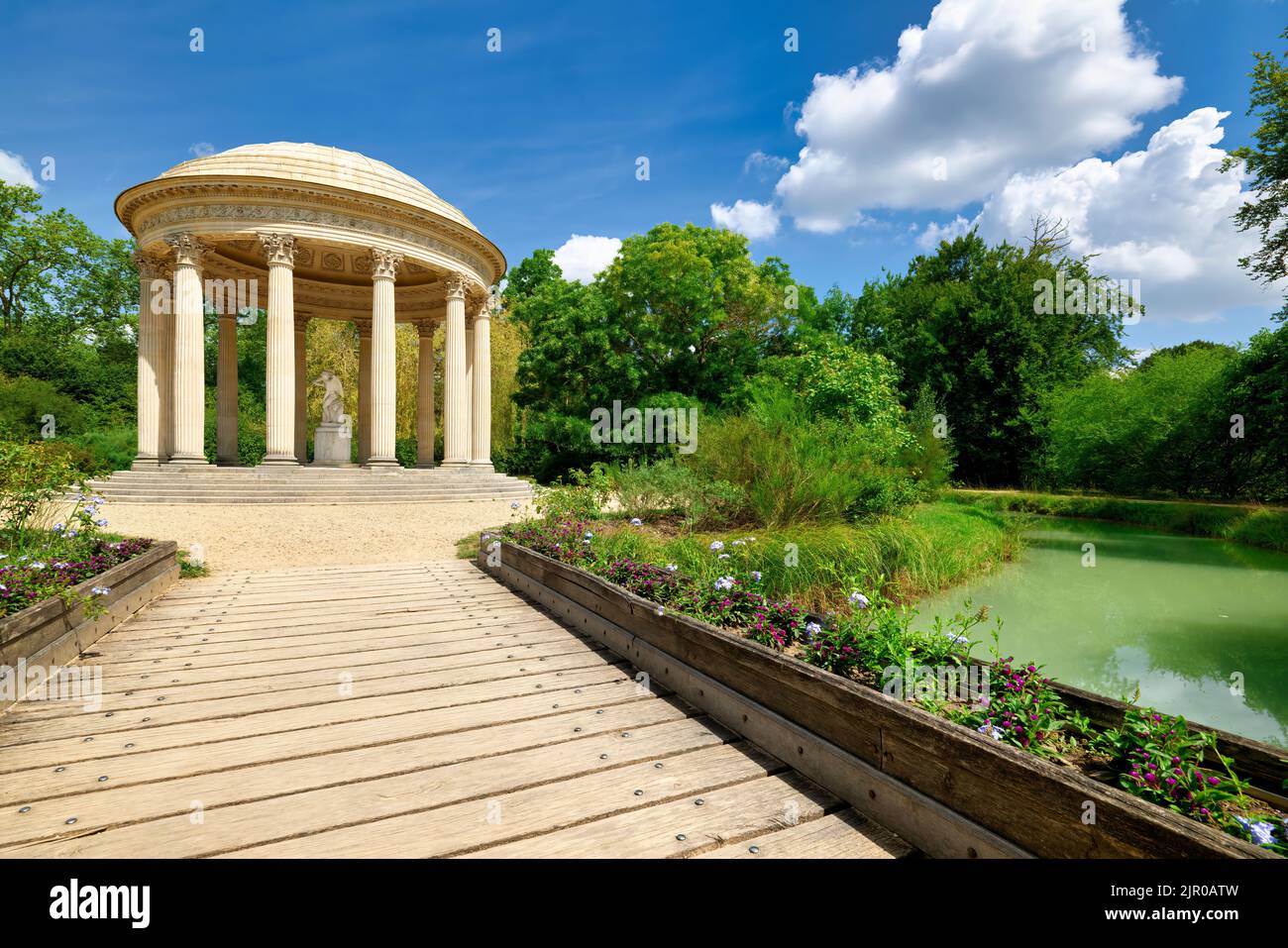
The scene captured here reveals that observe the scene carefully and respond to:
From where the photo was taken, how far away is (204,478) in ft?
52.9

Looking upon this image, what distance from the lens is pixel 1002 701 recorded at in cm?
267

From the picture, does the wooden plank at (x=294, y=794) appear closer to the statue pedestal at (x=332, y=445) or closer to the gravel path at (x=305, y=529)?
the gravel path at (x=305, y=529)

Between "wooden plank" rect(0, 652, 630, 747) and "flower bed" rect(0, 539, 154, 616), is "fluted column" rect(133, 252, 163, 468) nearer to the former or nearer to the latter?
"flower bed" rect(0, 539, 154, 616)

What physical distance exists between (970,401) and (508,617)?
109 ft

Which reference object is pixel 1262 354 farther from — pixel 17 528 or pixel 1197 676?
pixel 17 528

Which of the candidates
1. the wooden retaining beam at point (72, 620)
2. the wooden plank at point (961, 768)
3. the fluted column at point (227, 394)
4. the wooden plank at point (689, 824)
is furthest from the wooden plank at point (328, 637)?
the fluted column at point (227, 394)

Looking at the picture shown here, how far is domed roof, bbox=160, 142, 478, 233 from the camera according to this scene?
1775cm

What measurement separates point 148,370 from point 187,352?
2407 millimetres

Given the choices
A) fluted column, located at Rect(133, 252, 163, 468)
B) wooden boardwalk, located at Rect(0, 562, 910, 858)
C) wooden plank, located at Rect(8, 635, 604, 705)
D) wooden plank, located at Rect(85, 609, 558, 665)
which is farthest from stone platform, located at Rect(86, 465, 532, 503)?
wooden plank, located at Rect(8, 635, 604, 705)

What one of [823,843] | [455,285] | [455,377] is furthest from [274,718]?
[455,285]

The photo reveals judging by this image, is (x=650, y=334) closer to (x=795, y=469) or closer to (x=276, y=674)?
(x=795, y=469)

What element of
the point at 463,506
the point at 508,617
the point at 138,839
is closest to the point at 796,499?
the point at 508,617

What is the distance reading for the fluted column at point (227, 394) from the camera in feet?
69.8
